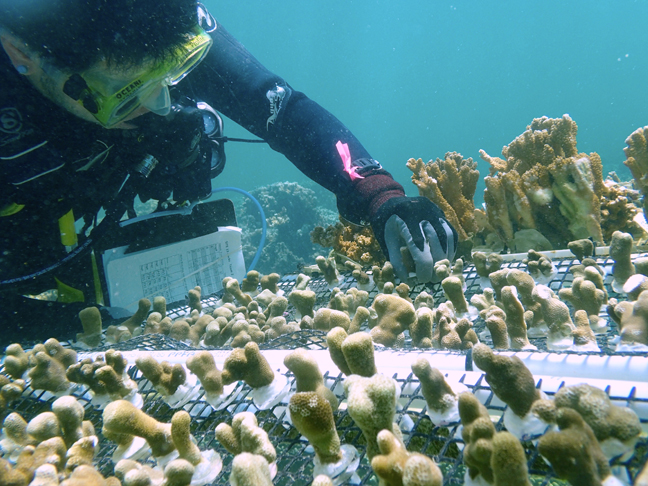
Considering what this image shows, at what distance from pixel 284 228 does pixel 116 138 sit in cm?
1227

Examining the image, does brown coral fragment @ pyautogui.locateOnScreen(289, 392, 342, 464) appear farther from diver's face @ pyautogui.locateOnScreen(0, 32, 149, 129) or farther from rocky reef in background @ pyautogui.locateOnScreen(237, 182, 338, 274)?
rocky reef in background @ pyautogui.locateOnScreen(237, 182, 338, 274)

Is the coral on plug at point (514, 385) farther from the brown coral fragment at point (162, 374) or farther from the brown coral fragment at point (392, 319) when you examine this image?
the brown coral fragment at point (162, 374)

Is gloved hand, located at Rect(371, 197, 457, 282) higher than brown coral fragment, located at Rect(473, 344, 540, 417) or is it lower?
higher

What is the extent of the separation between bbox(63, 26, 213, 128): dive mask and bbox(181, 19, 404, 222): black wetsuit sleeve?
124cm

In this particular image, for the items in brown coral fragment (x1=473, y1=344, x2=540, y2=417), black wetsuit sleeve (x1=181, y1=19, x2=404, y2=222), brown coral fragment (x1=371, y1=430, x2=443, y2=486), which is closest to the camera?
brown coral fragment (x1=371, y1=430, x2=443, y2=486)

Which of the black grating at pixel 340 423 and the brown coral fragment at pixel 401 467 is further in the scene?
the black grating at pixel 340 423

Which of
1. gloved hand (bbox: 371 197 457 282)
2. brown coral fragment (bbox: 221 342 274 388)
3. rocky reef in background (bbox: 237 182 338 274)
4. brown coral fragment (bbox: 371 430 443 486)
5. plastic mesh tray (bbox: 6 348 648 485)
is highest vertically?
rocky reef in background (bbox: 237 182 338 274)

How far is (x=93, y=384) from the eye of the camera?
1.35 metres

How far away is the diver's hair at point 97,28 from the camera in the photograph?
5.19 ft

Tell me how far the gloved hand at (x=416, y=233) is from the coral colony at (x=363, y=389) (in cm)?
15

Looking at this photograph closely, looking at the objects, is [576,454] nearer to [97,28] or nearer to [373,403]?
[373,403]

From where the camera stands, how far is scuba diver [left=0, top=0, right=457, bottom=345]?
174cm

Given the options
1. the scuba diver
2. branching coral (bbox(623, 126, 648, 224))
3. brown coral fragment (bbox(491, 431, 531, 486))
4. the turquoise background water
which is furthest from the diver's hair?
the turquoise background water

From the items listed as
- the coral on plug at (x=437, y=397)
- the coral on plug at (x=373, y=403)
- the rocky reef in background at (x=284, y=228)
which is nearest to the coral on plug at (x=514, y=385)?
the coral on plug at (x=437, y=397)
